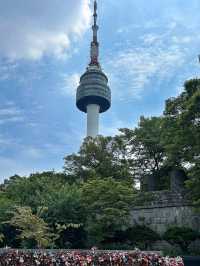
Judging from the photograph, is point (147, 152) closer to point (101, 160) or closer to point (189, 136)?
point (101, 160)

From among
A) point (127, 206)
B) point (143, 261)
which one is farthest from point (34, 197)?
point (143, 261)

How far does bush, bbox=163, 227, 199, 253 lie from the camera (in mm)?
29081

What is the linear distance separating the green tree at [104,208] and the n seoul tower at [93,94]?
195 ft

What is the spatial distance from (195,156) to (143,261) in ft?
41.5

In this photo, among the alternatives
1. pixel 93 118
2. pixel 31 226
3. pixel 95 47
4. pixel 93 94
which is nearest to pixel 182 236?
pixel 31 226

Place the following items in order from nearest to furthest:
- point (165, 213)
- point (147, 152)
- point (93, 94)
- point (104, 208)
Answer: point (104, 208) < point (165, 213) < point (147, 152) < point (93, 94)

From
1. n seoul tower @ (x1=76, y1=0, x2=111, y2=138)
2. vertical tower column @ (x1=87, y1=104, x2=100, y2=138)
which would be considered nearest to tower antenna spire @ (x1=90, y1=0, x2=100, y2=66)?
n seoul tower @ (x1=76, y1=0, x2=111, y2=138)

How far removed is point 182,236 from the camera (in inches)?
1150

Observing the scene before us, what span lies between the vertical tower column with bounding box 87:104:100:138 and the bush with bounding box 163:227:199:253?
6791 centimetres

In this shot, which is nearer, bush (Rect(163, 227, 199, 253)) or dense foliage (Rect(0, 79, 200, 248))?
dense foliage (Rect(0, 79, 200, 248))

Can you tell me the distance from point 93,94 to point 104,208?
63.3m

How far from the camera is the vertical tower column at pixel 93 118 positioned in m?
97.5

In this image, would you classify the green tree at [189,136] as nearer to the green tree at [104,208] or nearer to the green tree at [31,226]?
the green tree at [104,208]

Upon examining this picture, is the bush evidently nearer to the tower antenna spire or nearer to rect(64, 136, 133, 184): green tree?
rect(64, 136, 133, 184): green tree
